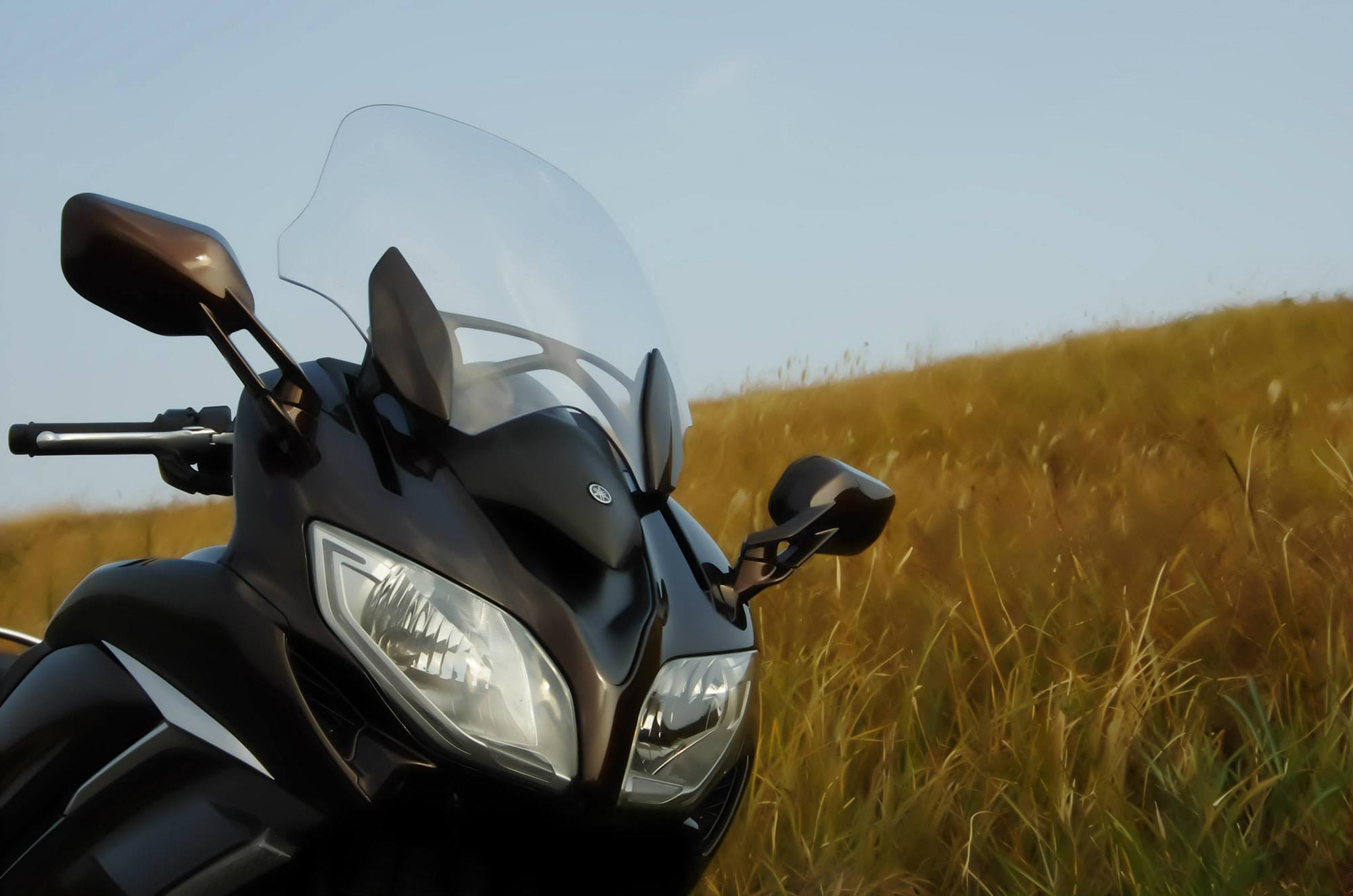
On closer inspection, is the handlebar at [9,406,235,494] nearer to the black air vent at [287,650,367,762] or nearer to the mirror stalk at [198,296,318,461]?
the mirror stalk at [198,296,318,461]

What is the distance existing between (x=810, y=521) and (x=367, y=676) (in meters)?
0.52

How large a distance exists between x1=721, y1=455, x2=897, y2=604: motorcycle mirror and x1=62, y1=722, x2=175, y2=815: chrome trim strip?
1.81ft

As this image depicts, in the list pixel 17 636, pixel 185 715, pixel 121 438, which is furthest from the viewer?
pixel 17 636

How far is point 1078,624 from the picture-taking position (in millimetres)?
2592

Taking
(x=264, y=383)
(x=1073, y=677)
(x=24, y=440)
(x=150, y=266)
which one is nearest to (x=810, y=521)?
(x=264, y=383)

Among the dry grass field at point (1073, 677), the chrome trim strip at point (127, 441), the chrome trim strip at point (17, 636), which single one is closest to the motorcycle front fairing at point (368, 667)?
the chrome trim strip at point (127, 441)

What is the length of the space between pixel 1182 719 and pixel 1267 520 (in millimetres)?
746

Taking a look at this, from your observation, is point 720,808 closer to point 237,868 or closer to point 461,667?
point 461,667

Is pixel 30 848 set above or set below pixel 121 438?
below

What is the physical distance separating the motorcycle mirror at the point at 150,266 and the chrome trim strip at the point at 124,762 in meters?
0.38

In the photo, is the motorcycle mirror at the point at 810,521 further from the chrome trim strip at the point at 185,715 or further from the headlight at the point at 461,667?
the chrome trim strip at the point at 185,715

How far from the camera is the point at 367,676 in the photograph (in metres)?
0.96

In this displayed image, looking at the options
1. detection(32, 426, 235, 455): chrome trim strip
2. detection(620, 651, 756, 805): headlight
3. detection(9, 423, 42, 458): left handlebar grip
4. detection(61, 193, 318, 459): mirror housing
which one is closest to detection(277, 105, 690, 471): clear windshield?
detection(61, 193, 318, 459): mirror housing

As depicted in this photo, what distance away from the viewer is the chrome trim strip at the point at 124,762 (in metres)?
1.05
